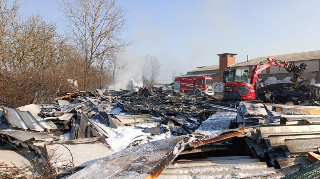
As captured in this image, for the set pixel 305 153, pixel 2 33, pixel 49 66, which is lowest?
pixel 305 153

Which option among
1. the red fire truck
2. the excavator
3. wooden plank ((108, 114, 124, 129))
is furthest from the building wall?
wooden plank ((108, 114, 124, 129))

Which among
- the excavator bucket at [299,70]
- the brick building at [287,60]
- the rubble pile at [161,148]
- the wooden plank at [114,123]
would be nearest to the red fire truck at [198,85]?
the excavator bucket at [299,70]

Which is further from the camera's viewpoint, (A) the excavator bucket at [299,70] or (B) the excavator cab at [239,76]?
(A) the excavator bucket at [299,70]

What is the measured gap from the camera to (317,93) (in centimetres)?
1265

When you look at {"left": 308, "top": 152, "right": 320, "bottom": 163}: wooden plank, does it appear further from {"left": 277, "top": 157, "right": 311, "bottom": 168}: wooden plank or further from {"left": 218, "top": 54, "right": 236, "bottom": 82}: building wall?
{"left": 218, "top": 54, "right": 236, "bottom": 82}: building wall

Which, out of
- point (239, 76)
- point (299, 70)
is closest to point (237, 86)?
point (239, 76)

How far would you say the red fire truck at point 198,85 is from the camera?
22016 millimetres

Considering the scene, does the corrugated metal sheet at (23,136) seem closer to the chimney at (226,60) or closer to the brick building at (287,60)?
the brick building at (287,60)

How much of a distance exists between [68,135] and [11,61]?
11.4 meters

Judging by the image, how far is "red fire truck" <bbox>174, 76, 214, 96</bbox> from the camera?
72.2 feet

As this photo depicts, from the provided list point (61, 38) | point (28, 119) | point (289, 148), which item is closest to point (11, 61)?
point (61, 38)

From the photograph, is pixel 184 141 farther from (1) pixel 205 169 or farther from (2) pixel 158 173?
(2) pixel 158 173

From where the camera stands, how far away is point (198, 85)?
2255 cm

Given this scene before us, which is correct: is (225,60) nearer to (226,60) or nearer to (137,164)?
(226,60)
